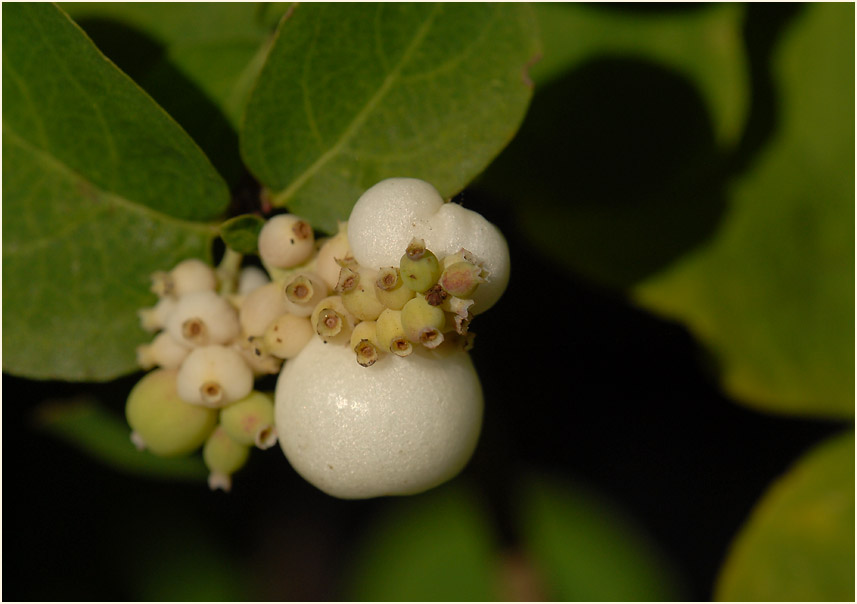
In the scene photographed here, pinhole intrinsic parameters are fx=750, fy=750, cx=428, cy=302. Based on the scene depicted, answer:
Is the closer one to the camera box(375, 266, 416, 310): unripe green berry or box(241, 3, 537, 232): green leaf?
box(375, 266, 416, 310): unripe green berry

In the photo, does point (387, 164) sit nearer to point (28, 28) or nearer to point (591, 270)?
point (28, 28)

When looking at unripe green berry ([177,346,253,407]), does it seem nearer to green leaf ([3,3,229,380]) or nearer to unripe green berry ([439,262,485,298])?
green leaf ([3,3,229,380])

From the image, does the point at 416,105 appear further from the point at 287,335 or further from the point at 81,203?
the point at 81,203

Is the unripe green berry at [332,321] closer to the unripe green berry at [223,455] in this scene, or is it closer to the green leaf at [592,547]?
the unripe green berry at [223,455]

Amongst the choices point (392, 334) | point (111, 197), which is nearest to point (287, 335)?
point (392, 334)

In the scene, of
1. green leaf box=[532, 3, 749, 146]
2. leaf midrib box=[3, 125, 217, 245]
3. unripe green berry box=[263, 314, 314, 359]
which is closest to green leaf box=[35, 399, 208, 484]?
leaf midrib box=[3, 125, 217, 245]

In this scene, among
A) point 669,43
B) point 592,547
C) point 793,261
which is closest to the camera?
point 669,43

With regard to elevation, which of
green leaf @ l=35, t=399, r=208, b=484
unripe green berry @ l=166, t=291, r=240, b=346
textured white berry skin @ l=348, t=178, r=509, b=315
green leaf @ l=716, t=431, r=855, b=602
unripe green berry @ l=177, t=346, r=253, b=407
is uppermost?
textured white berry skin @ l=348, t=178, r=509, b=315
